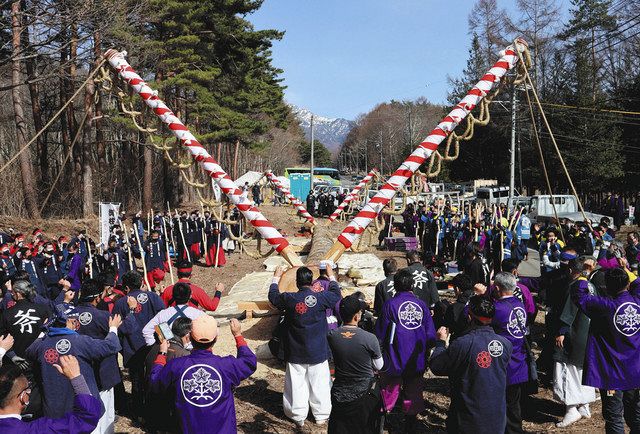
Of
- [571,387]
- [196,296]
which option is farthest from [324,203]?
[571,387]

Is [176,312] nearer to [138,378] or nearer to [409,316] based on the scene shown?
[138,378]

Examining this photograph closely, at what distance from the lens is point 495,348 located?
4082 millimetres

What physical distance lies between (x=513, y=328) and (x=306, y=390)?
2.53m

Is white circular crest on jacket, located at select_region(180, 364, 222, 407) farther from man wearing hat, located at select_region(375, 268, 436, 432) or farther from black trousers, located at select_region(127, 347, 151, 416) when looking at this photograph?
black trousers, located at select_region(127, 347, 151, 416)

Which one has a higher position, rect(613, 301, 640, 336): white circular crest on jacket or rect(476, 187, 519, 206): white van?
rect(476, 187, 519, 206): white van

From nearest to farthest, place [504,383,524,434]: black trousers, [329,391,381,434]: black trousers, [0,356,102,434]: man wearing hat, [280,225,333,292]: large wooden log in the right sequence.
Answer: [0,356,102,434]: man wearing hat, [329,391,381,434]: black trousers, [504,383,524,434]: black trousers, [280,225,333,292]: large wooden log

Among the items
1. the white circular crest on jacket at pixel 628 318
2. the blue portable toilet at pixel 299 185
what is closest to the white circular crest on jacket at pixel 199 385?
the white circular crest on jacket at pixel 628 318

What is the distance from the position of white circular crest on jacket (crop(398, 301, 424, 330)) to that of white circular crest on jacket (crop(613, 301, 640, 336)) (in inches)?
71.0

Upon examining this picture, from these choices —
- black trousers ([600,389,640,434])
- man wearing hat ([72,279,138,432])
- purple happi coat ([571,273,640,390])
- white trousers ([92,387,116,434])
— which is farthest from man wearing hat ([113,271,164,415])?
black trousers ([600,389,640,434])

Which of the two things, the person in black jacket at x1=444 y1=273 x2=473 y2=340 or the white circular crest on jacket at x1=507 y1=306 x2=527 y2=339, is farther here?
the person in black jacket at x1=444 y1=273 x2=473 y2=340

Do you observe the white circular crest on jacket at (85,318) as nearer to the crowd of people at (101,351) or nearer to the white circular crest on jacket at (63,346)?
the crowd of people at (101,351)

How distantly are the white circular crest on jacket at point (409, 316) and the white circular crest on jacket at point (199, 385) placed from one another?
2288 mm

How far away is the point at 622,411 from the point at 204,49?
24.5 metres

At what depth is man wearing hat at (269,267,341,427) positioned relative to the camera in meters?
5.94
